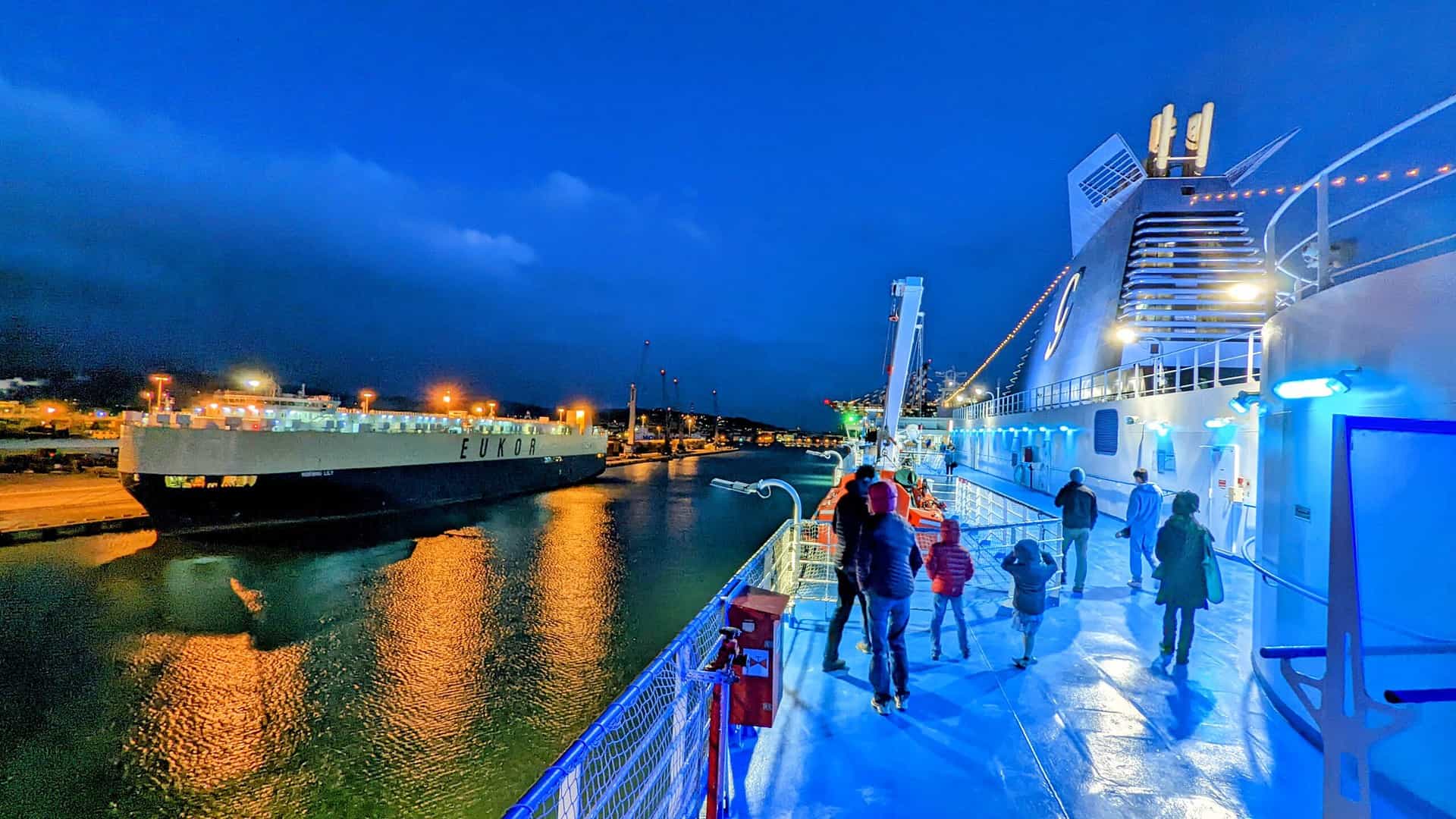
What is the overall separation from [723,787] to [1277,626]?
4.00 meters

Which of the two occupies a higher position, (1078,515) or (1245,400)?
(1245,400)

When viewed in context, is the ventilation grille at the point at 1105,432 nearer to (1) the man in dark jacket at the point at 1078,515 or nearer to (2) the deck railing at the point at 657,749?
(1) the man in dark jacket at the point at 1078,515

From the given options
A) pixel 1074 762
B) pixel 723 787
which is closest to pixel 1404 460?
pixel 1074 762

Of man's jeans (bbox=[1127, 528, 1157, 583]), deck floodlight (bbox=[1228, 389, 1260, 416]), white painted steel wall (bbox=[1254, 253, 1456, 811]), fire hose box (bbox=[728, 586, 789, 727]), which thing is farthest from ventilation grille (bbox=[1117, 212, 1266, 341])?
fire hose box (bbox=[728, 586, 789, 727])

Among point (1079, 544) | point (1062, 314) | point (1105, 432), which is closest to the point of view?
point (1079, 544)

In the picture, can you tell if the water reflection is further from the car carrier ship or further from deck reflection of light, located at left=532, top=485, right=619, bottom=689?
the car carrier ship

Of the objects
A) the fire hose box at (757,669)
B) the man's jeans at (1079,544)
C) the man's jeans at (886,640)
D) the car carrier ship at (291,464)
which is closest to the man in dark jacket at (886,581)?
the man's jeans at (886,640)

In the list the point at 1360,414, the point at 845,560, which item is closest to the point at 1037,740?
the point at 845,560

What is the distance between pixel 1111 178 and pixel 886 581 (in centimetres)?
3162

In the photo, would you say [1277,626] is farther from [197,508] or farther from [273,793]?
[197,508]

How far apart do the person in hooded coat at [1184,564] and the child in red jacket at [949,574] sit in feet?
5.01

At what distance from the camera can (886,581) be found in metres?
4.06

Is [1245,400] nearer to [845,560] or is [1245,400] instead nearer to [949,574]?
[949,574]

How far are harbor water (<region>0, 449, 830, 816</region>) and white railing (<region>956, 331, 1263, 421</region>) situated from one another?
11613 mm
